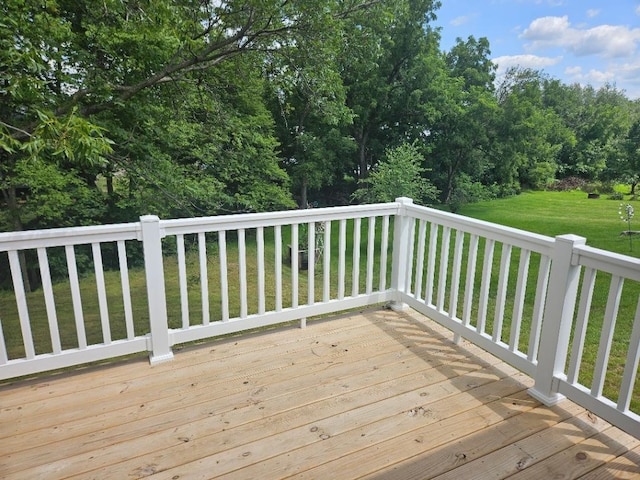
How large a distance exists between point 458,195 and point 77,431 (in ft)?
37.7

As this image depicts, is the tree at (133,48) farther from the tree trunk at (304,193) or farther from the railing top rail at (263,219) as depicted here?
the tree trunk at (304,193)

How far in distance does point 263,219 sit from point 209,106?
13.2 feet

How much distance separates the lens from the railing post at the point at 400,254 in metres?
3.20

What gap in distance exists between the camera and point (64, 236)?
2.20 meters

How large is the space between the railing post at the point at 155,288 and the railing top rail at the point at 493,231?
1827mm

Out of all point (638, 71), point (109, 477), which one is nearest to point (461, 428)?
point (109, 477)

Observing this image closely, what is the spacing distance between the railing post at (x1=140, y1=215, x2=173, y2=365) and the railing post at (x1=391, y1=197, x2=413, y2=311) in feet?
5.82

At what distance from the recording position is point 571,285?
2008 millimetres

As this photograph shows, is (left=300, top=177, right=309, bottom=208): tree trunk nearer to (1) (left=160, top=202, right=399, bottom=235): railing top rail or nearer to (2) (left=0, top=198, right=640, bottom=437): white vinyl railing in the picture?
(2) (left=0, top=198, right=640, bottom=437): white vinyl railing

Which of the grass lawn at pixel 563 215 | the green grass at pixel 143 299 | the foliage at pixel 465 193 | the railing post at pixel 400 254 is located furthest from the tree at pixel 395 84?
the railing post at pixel 400 254

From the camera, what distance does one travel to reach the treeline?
4.37 m

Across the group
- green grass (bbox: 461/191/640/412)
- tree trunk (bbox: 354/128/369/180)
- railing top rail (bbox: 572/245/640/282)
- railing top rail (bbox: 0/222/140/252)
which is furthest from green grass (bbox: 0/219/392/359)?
tree trunk (bbox: 354/128/369/180)

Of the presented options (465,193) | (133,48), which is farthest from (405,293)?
(465,193)

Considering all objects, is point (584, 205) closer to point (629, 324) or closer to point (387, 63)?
point (387, 63)
